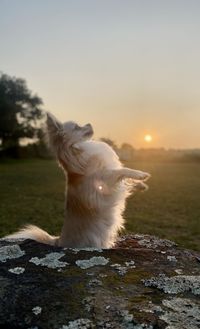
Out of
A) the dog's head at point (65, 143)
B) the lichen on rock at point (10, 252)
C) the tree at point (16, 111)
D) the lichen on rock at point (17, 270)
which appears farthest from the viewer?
the tree at point (16, 111)

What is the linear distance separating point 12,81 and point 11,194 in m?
46.8

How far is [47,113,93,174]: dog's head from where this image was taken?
20.8ft

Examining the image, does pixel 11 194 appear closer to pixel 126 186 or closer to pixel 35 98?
pixel 126 186

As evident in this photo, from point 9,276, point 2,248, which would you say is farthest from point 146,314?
point 2,248

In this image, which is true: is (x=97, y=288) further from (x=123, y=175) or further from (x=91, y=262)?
(x=123, y=175)

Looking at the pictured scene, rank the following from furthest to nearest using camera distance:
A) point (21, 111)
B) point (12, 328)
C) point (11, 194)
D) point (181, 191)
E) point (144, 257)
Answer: point (21, 111), point (181, 191), point (11, 194), point (144, 257), point (12, 328)

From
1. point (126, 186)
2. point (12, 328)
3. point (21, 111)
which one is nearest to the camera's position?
point (12, 328)

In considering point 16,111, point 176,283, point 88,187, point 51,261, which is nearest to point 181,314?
point 176,283

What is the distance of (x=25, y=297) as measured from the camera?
2.93 m

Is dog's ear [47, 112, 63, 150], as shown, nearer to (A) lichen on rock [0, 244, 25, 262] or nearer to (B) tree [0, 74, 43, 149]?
(A) lichen on rock [0, 244, 25, 262]

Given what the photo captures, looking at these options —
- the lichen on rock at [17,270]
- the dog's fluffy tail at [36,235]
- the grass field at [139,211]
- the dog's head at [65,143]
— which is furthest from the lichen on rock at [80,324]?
the grass field at [139,211]

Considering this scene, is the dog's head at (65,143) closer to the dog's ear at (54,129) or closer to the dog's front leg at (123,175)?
the dog's ear at (54,129)

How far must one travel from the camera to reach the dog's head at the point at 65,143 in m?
6.34

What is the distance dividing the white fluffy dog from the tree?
185 feet
